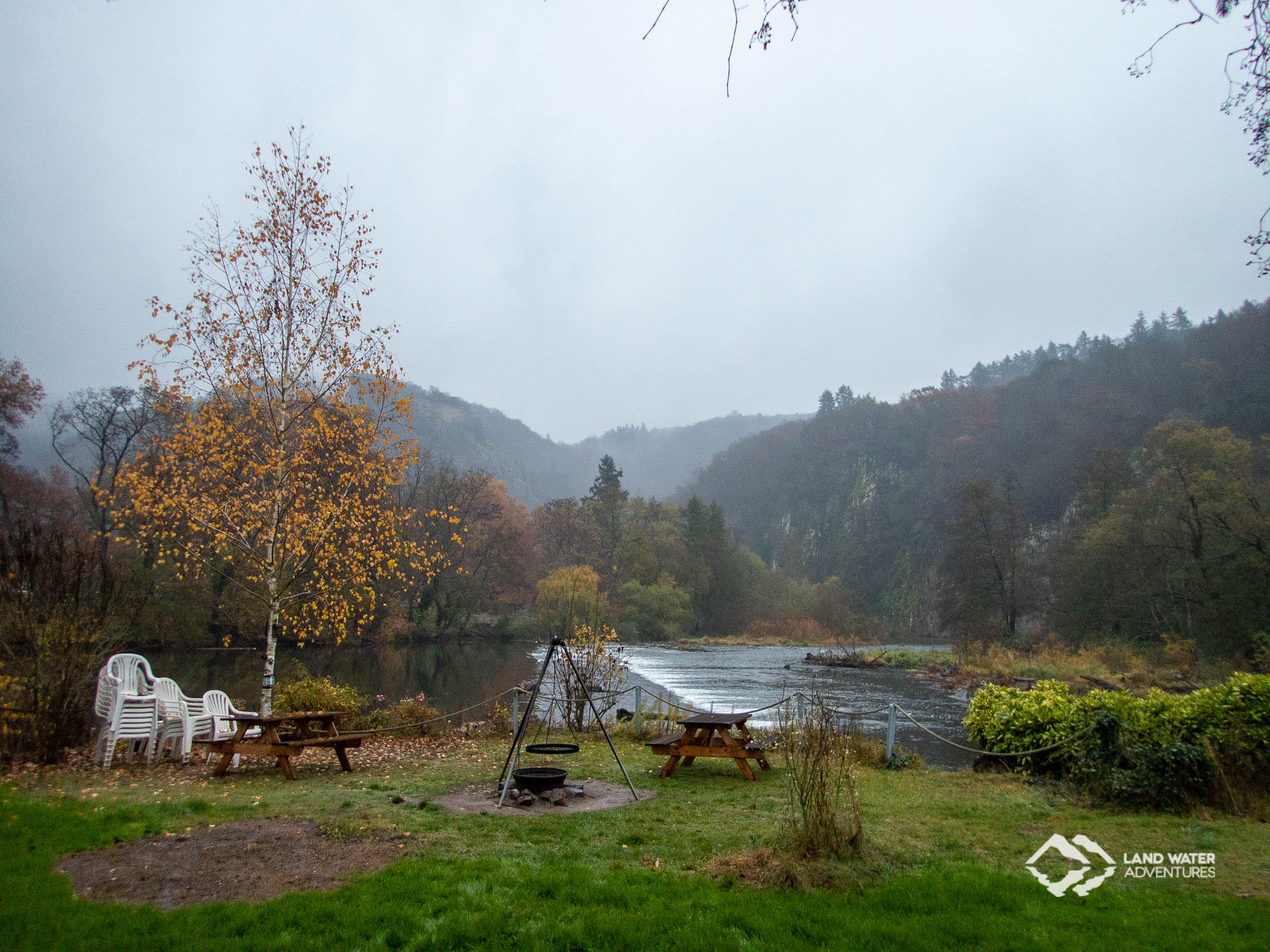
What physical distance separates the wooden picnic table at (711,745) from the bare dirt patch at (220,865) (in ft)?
14.7

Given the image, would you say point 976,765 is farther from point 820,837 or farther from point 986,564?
point 986,564

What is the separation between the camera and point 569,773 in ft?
29.6

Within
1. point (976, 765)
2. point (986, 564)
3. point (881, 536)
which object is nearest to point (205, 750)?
point (976, 765)

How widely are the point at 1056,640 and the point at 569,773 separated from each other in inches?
1402

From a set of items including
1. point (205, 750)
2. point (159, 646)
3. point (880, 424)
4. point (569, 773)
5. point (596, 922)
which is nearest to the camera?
point (596, 922)

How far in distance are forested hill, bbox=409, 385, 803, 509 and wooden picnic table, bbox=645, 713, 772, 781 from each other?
94564 millimetres

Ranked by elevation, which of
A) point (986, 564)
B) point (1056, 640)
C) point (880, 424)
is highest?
point (880, 424)

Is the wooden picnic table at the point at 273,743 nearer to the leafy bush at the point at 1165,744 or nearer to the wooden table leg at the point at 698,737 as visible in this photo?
the wooden table leg at the point at 698,737

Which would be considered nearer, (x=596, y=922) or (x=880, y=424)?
(x=596, y=922)

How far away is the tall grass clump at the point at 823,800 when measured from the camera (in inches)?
191

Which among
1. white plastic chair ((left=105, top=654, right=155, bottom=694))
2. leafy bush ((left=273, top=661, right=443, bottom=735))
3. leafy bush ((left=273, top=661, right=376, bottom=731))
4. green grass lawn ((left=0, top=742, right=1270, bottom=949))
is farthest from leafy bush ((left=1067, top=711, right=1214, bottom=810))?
white plastic chair ((left=105, top=654, right=155, bottom=694))

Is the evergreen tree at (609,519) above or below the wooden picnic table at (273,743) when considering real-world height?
above

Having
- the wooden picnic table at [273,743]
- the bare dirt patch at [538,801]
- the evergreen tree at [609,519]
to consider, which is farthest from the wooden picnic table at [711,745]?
the evergreen tree at [609,519]

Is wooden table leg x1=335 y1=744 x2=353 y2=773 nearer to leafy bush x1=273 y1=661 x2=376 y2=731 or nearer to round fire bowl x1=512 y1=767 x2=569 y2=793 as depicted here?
leafy bush x1=273 y1=661 x2=376 y2=731
